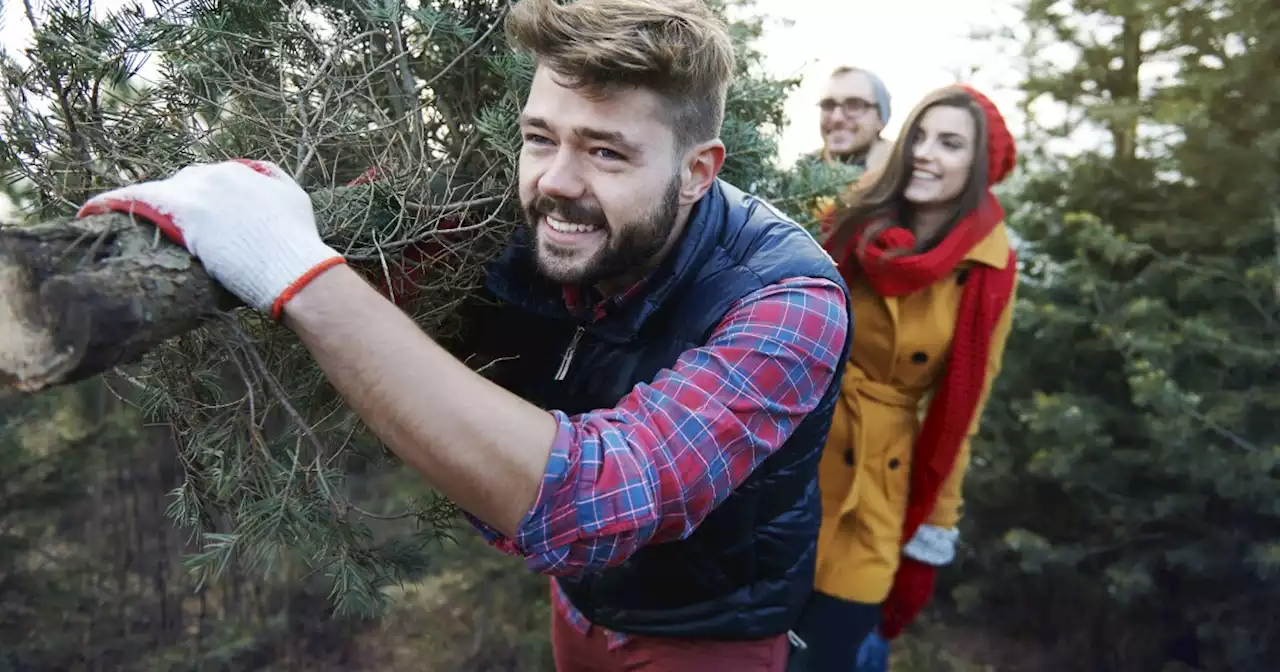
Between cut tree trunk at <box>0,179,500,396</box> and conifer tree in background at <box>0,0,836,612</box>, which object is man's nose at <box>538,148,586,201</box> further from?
cut tree trunk at <box>0,179,500,396</box>

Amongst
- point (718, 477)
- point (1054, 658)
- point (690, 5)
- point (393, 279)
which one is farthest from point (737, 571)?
point (1054, 658)

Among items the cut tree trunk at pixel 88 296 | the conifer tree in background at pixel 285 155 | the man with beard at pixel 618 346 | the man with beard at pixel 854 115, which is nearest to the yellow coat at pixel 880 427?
Result: the man with beard at pixel 618 346

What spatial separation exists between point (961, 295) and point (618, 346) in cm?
145

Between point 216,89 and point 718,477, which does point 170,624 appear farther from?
point 718,477

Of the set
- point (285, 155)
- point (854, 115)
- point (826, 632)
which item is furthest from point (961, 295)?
point (285, 155)

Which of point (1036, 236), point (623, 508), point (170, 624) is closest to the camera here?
point (623, 508)

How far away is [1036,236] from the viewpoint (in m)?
4.22

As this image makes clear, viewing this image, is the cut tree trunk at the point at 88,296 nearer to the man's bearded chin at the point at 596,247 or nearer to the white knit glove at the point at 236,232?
the white knit glove at the point at 236,232

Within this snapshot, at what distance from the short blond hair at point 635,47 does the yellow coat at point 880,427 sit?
1303 millimetres

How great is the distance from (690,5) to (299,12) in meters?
0.82

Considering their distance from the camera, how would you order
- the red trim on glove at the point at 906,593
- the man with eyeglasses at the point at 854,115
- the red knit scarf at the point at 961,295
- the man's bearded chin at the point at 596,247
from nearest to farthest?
the man's bearded chin at the point at 596,247, the red knit scarf at the point at 961,295, the red trim on glove at the point at 906,593, the man with eyeglasses at the point at 854,115

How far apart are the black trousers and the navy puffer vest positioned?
2.12 ft

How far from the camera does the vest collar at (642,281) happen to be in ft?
5.84

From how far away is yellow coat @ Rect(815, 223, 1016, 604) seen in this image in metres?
2.76
